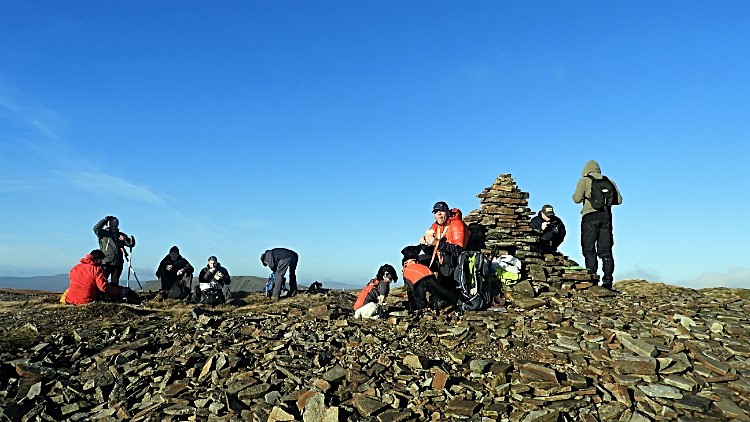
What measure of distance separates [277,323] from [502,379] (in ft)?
19.9

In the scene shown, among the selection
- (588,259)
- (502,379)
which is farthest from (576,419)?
(588,259)

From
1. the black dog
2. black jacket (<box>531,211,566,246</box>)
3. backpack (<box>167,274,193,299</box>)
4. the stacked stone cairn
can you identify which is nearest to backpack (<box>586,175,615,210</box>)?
the stacked stone cairn

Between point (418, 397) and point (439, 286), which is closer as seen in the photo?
point (418, 397)

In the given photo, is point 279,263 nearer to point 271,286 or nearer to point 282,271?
point 282,271

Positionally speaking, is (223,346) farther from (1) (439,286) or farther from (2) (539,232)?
(2) (539,232)

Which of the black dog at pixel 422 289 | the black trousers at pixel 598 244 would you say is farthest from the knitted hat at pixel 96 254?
the black trousers at pixel 598 244

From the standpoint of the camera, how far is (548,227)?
57.0ft

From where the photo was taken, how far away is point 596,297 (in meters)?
13.8

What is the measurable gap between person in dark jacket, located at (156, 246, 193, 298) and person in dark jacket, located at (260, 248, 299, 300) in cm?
306

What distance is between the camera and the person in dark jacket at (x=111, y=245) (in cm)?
1773

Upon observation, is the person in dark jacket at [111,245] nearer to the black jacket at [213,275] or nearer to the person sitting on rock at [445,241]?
the black jacket at [213,275]

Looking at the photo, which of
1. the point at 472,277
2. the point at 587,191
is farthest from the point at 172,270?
the point at 587,191

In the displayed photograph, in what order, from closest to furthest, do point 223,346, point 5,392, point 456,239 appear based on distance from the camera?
point 5,392, point 223,346, point 456,239

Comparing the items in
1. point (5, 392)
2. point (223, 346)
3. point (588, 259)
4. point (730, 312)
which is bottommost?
point (5, 392)
